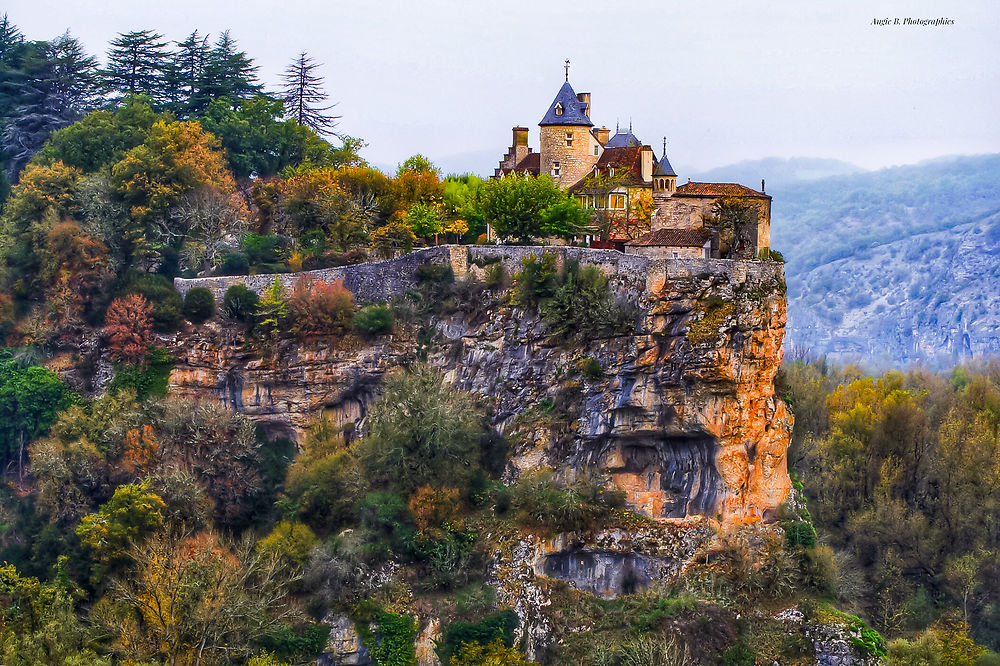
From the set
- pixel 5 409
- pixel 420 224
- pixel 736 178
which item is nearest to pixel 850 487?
pixel 420 224

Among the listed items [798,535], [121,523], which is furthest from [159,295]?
[798,535]

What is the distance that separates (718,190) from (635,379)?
355 inches

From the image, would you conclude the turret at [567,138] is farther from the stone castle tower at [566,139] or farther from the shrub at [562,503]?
the shrub at [562,503]

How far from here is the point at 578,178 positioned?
162 feet

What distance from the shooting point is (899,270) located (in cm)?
12825

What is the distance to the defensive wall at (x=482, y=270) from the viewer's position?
3991 centimetres

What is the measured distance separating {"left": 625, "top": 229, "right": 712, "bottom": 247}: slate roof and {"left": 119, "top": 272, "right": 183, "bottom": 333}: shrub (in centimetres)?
1655

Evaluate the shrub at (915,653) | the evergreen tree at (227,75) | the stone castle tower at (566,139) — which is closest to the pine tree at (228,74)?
the evergreen tree at (227,75)

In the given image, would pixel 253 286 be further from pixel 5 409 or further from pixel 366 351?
pixel 5 409

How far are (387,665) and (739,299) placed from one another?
50.2 feet

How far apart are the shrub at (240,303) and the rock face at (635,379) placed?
2161 mm

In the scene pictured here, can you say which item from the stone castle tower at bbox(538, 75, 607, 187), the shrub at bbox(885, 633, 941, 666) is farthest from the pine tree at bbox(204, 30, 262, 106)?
the shrub at bbox(885, 633, 941, 666)

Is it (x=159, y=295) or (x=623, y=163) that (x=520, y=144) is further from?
(x=159, y=295)

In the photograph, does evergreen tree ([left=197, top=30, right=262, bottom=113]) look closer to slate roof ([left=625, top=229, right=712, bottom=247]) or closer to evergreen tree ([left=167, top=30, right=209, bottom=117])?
evergreen tree ([left=167, top=30, right=209, bottom=117])
